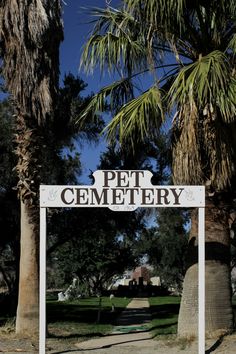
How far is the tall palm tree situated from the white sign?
115 inches

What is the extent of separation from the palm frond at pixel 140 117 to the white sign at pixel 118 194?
129 centimetres

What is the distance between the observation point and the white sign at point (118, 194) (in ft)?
32.9

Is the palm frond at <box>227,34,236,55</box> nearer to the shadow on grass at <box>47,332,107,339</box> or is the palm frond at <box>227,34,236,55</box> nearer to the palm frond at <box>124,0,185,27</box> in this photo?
the palm frond at <box>124,0,185,27</box>

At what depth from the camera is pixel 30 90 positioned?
12648 mm

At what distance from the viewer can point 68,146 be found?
60.1 feet

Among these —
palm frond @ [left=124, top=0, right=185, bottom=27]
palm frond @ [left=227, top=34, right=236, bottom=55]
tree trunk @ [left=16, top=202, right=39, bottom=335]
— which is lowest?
tree trunk @ [left=16, top=202, right=39, bottom=335]

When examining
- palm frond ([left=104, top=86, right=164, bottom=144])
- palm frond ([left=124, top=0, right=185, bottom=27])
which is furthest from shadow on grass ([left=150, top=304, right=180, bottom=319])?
palm frond ([left=124, top=0, right=185, bottom=27])

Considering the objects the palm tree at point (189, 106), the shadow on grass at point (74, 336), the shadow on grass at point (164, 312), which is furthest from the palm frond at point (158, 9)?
the shadow on grass at point (164, 312)

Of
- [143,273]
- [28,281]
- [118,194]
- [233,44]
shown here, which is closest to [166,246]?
[28,281]

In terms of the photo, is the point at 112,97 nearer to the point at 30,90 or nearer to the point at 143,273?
the point at 30,90

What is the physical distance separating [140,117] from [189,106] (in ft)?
3.22

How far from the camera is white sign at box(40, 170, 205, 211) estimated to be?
32.9ft

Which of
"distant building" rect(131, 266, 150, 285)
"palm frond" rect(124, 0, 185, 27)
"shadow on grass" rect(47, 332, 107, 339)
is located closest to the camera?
"palm frond" rect(124, 0, 185, 27)

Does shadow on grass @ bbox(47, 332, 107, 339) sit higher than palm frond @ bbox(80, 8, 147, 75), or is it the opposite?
palm frond @ bbox(80, 8, 147, 75)
